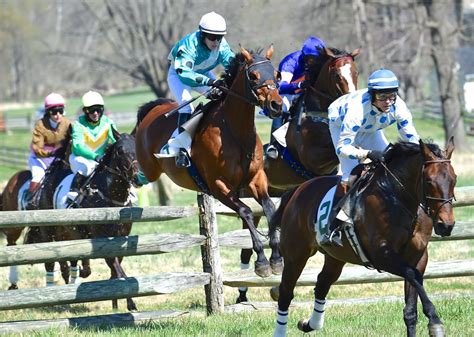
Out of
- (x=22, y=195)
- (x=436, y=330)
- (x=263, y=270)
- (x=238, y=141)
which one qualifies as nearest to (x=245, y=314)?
(x=263, y=270)

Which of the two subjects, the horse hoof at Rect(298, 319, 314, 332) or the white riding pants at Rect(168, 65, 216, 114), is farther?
the white riding pants at Rect(168, 65, 216, 114)

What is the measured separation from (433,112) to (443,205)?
1706 inches

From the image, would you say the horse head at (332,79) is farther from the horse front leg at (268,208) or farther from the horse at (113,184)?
the horse at (113,184)

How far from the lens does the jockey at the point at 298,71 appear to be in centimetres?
1106

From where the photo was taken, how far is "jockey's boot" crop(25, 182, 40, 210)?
1360 cm

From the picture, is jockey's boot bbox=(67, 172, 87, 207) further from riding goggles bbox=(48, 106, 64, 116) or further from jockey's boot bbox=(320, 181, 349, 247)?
jockey's boot bbox=(320, 181, 349, 247)

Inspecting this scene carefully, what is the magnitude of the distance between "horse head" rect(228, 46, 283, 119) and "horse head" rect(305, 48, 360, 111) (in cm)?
109

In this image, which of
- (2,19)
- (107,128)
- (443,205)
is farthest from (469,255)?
(2,19)

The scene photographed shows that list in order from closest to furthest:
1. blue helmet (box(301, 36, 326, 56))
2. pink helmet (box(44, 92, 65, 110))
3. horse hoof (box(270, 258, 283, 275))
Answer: horse hoof (box(270, 258, 283, 275)), blue helmet (box(301, 36, 326, 56)), pink helmet (box(44, 92, 65, 110))

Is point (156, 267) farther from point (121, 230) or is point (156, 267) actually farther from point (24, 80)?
point (24, 80)

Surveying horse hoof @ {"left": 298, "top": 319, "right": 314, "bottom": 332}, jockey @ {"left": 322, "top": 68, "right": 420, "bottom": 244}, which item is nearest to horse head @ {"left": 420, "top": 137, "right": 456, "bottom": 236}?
jockey @ {"left": 322, "top": 68, "right": 420, "bottom": 244}

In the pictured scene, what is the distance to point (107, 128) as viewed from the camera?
12.7 meters

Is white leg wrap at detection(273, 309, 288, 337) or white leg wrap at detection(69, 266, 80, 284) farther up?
white leg wrap at detection(273, 309, 288, 337)

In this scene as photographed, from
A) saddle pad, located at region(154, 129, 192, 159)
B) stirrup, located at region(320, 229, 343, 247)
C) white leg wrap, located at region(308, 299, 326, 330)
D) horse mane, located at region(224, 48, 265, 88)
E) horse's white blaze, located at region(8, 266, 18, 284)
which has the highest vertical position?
horse mane, located at region(224, 48, 265, 88)
